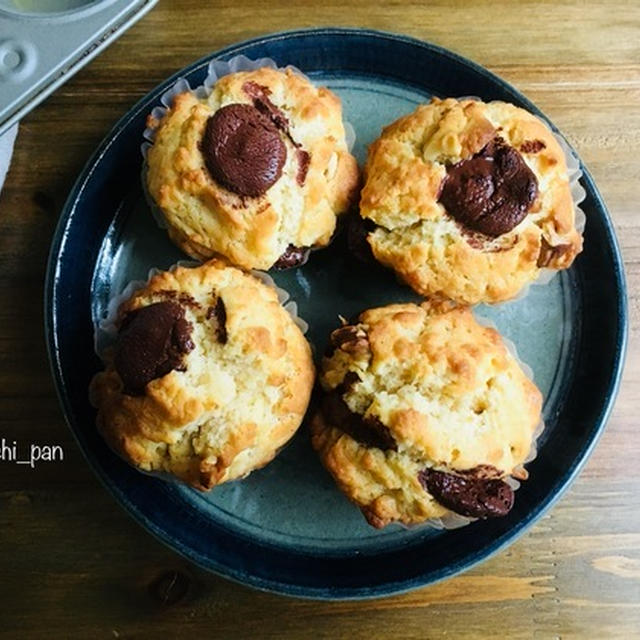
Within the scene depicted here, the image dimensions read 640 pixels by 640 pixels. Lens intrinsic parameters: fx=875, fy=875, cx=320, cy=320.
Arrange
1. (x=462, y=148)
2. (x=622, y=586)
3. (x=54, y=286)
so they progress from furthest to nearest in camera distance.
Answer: (x=622, y=586) → (x=54, y=286) → (x=462, y=148)

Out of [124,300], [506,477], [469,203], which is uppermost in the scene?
[469,203]

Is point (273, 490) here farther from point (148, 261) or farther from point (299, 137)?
point (299, 137)

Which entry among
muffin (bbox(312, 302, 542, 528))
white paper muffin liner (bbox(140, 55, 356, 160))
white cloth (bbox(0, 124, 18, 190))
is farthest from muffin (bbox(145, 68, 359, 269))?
white cloth (bbox(0, 124, 18, 190))

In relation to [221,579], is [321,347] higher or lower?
higher

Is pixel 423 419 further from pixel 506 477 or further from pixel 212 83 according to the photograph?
pixel 212 83

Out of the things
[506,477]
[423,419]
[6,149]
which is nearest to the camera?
[423,419]

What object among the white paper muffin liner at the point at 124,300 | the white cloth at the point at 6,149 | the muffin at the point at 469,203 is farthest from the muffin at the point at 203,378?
the white cloth at the point at 6,149

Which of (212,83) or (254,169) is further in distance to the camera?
(212,83)

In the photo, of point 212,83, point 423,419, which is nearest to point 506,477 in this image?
point 423,419

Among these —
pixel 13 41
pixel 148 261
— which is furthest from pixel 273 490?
pixel 13 41
